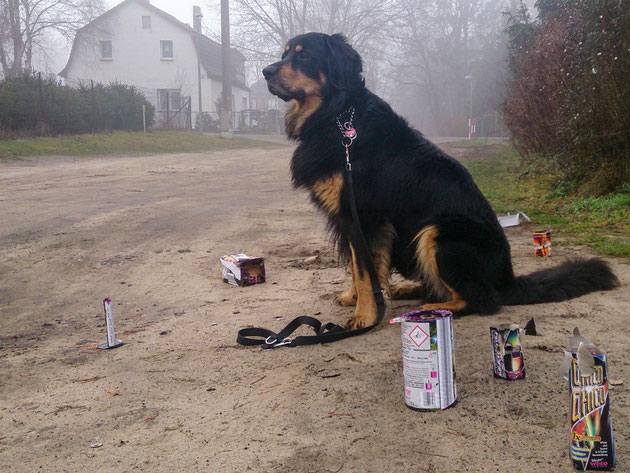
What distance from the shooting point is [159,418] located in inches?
111

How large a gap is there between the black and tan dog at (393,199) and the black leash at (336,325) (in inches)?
1.7

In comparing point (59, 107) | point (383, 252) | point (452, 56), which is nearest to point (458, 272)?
point (383, 252)

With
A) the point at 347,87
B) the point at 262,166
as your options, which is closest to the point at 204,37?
the point at 262,166

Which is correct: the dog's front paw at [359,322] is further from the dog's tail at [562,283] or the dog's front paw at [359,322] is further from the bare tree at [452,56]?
the bare tree at [452,56]

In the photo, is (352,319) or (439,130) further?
(439,130)

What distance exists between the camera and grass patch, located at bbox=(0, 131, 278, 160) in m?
18.7

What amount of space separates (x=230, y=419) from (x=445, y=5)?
60246mm

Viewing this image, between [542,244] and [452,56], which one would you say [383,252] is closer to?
[542,244]

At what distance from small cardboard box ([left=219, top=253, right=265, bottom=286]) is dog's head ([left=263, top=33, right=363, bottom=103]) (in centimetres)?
164

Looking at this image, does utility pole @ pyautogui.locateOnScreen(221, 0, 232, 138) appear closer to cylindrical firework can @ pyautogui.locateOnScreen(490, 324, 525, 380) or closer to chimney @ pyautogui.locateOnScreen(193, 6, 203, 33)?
chimney @ pyautogui.locateOnScreen(193, 6, 203, 33)

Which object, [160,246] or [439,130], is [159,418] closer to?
[160,246]

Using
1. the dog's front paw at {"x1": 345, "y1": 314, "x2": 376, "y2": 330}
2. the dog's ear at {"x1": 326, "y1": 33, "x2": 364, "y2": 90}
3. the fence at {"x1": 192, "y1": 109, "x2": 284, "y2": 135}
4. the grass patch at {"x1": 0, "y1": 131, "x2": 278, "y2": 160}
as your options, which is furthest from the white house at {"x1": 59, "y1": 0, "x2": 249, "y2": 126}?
the dog's front paw at {"x1": 345, "y1": 314, "x2": 376, "y2": 330}

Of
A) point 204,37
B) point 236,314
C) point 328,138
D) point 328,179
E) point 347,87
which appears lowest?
point 236,314

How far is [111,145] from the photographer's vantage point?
22328mm
